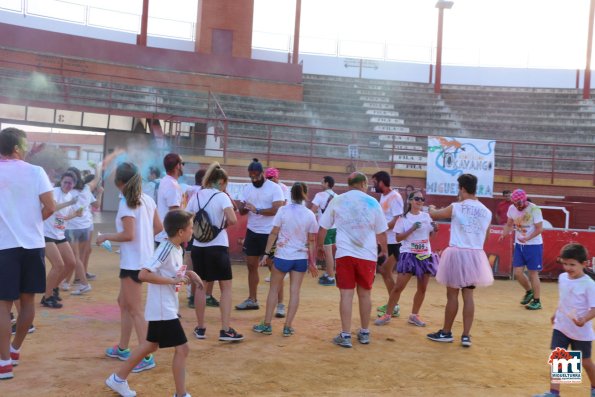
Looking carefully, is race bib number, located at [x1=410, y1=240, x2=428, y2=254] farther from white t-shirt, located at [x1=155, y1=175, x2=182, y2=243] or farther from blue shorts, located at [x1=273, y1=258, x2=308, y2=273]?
white t-shirt, located at [x1=155, y1=175, x2=182, y2=243]

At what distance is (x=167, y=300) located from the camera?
13.8 feet

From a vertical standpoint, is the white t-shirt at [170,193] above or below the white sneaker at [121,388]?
above

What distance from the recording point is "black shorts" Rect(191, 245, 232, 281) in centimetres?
597

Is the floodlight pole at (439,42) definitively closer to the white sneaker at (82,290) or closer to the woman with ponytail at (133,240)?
the white sneaker at (82,290)

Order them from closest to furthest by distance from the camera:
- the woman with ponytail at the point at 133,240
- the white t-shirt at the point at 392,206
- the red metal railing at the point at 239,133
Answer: the woman with ponytail at the point at 133,240 < the white t-shirt at the point at 392,206 < the red metal railing at the point at 239,133

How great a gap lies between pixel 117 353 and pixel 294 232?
223 centimetres

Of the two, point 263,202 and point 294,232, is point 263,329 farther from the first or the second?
point 263,202

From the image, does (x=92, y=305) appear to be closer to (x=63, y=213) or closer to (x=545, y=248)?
(x=63, y=213)

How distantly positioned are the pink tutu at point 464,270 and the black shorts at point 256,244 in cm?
230

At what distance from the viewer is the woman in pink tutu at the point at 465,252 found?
20.2 feet

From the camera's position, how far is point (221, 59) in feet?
77.2

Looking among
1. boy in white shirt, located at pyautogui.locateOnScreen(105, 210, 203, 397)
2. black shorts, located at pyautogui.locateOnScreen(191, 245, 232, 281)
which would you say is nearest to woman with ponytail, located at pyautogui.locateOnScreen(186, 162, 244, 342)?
black shorts, located at pyautogui.locateOnScreen(191, 245, 232, 281)

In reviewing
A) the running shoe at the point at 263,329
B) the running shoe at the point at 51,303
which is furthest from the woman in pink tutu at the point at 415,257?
the running shoe at the point at 51,303

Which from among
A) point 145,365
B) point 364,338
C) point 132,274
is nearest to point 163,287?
point 132,274
